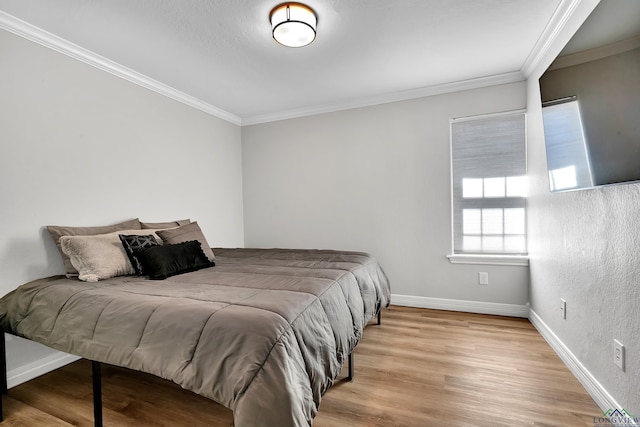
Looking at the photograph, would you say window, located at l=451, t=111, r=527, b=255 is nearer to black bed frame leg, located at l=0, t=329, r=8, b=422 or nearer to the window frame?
the window frame

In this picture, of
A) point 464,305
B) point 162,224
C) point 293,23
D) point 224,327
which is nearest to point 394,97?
point 293,23

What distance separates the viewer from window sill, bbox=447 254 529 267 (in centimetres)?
302

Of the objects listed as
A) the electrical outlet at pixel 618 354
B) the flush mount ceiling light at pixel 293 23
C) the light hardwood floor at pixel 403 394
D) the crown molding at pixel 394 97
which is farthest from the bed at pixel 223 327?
the crown molding at pixel 394 97

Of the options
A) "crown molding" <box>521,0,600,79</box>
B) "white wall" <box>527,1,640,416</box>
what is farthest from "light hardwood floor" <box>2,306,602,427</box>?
"crown molding" <box>521,0,600,79</box>

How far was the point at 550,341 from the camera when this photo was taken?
7.89ft

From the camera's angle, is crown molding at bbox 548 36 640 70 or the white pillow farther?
the white pillow

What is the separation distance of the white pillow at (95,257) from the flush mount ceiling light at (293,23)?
1.93 metres

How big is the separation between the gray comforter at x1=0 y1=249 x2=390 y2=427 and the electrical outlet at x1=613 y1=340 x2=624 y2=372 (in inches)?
52.3

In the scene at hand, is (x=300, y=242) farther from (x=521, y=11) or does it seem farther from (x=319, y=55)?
(x=521, y=11)

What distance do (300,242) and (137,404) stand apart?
8.12 feet

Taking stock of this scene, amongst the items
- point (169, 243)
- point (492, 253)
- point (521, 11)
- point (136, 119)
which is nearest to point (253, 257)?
point (169, 243)

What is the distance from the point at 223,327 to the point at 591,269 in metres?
2.12

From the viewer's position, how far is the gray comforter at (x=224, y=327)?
3.84 feet

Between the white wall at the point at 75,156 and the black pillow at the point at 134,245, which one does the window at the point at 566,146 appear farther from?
the white wall at the point at 75,156
